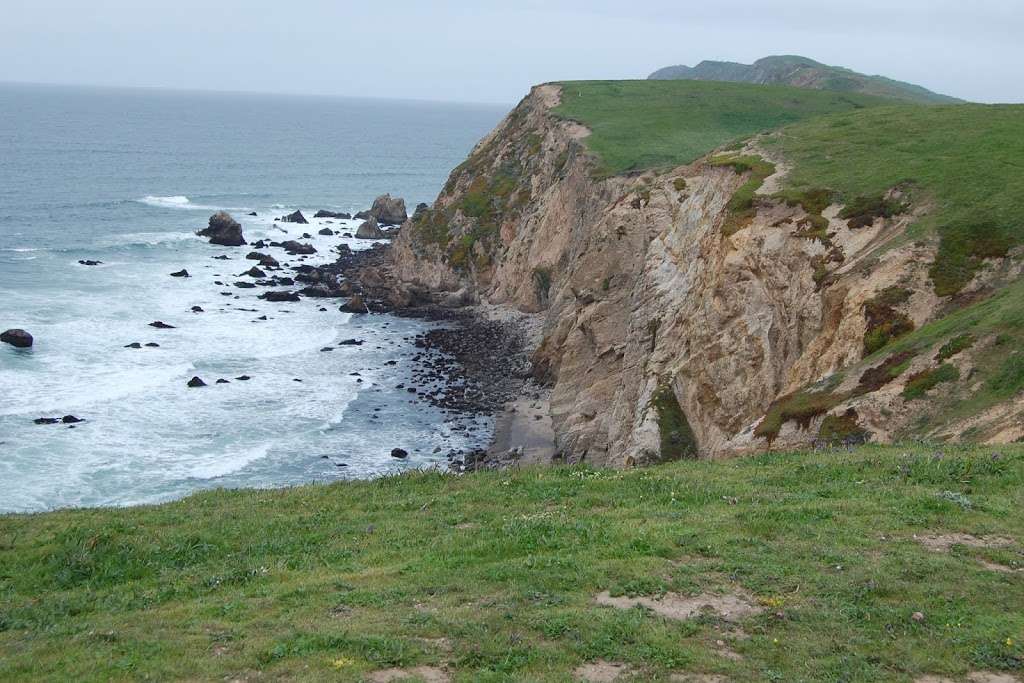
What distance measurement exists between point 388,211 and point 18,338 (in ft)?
198

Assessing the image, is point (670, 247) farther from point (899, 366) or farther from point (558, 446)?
point (899, 366)

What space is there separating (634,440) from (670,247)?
11045 mm

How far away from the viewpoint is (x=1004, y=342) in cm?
2356

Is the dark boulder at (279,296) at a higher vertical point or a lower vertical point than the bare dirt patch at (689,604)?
lower

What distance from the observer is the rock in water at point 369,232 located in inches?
4075

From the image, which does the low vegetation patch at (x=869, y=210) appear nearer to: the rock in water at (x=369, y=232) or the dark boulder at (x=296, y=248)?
the dark boulder at (x=296, y=248)

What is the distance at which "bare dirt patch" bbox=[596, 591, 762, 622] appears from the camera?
12680 mm

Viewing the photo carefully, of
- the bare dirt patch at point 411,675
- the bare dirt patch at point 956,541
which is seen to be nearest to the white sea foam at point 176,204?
the bare dirt patch at point 956,541

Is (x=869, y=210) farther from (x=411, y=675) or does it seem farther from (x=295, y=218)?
(x=295, y=218)

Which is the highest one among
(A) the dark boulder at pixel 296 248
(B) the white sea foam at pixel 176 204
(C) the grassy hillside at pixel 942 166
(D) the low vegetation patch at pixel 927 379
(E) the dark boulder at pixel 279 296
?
(C) the grassy hillside at pixel 942 166

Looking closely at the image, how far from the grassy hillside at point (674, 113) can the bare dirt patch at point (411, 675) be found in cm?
5187

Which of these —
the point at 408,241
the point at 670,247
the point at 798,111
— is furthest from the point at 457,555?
the point at 798,111

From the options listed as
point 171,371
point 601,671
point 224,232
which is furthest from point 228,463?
point 224,232

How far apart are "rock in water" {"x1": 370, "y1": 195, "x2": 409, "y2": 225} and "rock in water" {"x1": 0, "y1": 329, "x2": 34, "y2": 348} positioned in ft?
189
